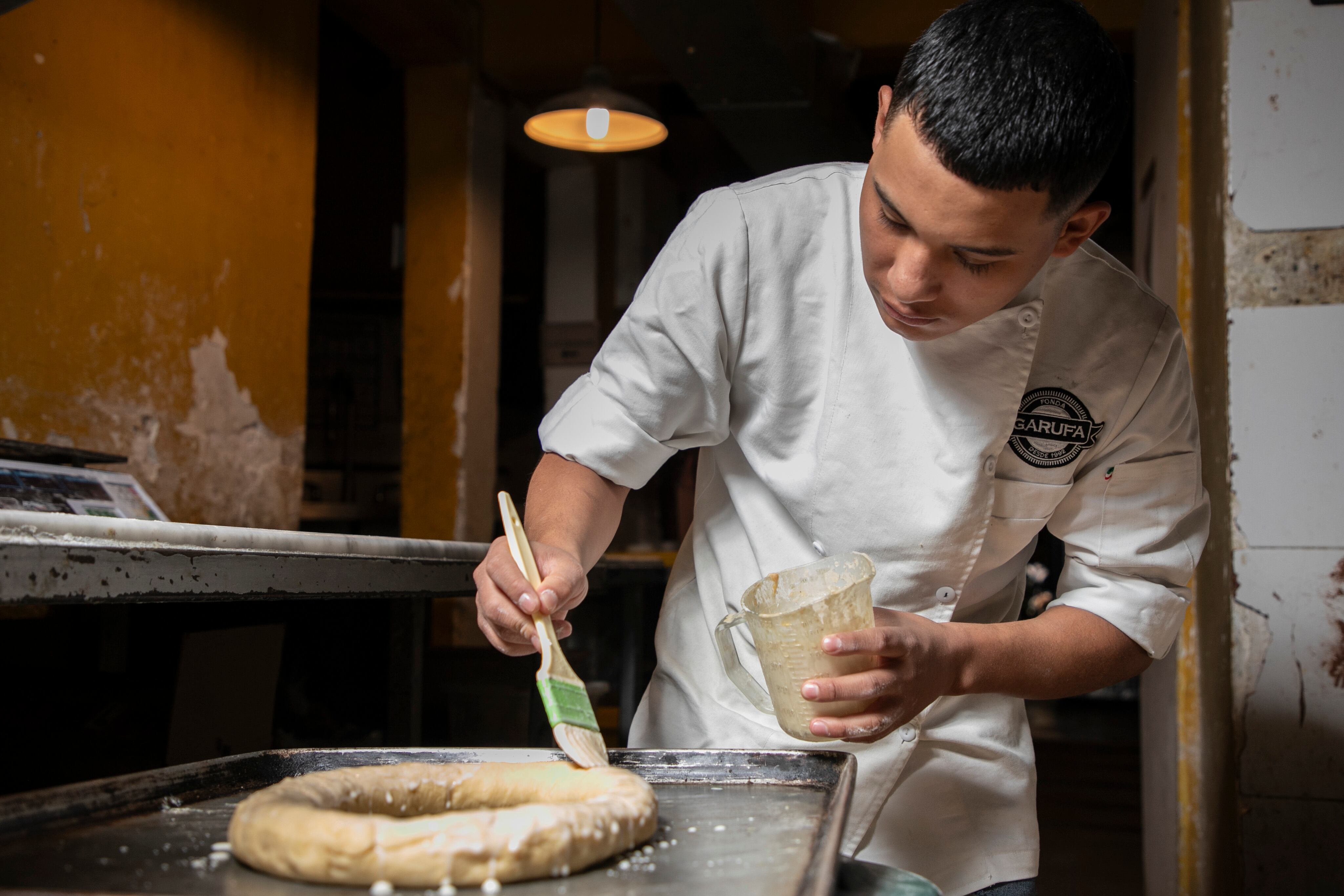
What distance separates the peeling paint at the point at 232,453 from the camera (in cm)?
326

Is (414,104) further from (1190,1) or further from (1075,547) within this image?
(1075,547)

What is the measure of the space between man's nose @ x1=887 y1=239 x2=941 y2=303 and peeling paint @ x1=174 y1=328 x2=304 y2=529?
2773mm

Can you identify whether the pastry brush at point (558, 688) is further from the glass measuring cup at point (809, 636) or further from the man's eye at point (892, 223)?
the man's eye at point (892, 223)

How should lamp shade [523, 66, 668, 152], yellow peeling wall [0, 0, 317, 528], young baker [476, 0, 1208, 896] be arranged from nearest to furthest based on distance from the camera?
young baker [476, 0, 1208, 896] < yellow peeling wall [0, 0, 317, 528] < lamp shade [523, 66, 668, 152]

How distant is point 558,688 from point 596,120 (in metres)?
3.56

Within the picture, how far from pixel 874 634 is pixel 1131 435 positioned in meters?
0.52

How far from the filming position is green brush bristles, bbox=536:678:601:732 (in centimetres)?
88

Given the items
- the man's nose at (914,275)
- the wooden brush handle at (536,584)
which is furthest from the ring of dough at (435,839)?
the man's nose at (914,275)

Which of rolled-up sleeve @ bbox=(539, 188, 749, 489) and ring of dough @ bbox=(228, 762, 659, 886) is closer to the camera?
ring of dough @ bbox=(228, 762, 659, 886)

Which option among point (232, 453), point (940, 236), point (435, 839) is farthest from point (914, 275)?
point (232, 453)

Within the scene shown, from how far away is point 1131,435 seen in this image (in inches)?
47.6

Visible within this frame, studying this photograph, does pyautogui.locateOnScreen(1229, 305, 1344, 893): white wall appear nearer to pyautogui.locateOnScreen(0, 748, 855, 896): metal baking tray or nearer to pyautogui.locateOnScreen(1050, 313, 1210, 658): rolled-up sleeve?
pyautogui.locateOnScreen(1050, 313, 1210, 658): rolled-up sleeve

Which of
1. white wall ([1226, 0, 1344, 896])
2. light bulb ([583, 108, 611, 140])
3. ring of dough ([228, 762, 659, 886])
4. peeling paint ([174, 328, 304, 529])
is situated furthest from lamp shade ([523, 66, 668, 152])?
ring of dough ([228, 762, 659, 886])

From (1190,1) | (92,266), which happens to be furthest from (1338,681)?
(92,266)
